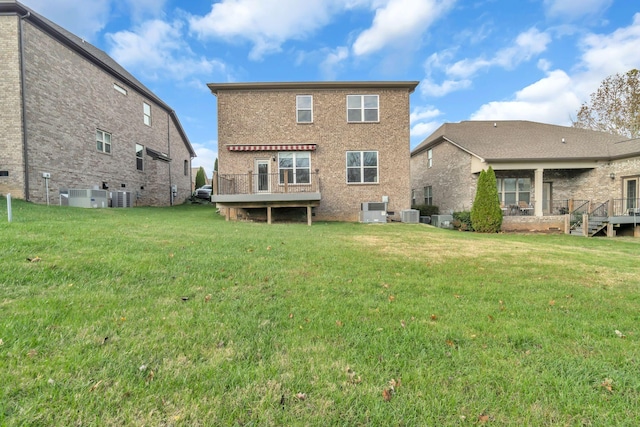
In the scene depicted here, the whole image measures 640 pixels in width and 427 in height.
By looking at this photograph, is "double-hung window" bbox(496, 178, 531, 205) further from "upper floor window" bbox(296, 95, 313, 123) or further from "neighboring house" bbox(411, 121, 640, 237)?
"upper floor window" bbox(296, 95, 313, 123)

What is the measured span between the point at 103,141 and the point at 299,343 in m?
18.8

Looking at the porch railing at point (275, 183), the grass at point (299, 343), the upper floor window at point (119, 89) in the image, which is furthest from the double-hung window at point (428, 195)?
the upper floor window at point (119, 89)

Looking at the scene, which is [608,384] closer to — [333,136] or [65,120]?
[333,136]

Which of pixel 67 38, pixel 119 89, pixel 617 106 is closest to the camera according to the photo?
pixel 67 38

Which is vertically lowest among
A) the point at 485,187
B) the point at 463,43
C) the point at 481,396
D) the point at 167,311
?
the point at 481,396

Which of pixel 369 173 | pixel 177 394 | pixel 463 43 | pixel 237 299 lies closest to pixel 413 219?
pixel 369 173

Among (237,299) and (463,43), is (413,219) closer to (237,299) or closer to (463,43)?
(463,43)

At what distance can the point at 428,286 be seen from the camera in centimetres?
423

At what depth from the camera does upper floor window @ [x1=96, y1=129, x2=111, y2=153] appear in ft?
52.0

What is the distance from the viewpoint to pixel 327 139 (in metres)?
15.3

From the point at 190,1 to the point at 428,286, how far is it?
15769 mm

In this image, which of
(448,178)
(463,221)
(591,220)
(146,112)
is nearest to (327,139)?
(463,221)

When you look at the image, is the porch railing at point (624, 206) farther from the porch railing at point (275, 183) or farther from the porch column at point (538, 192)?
the porch railing at point (275, 183)

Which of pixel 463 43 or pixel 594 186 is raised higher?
pixel 463 43
